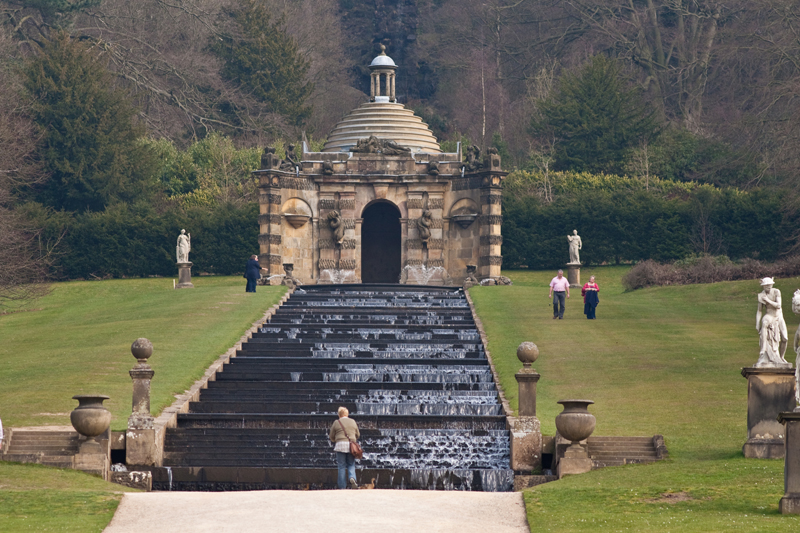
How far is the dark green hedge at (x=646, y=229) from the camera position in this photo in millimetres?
58344

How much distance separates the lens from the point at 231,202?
62938 millimetres

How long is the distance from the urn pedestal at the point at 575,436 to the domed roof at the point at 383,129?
29.4m

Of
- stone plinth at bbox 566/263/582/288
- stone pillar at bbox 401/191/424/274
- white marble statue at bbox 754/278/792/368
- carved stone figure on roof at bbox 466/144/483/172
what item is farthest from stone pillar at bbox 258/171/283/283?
white marble statue at bbox 754/278/792/368

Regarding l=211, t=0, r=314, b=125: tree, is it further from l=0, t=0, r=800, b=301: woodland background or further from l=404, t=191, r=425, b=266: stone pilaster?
l=404, t=191, r=425, b=266: stone pilaster

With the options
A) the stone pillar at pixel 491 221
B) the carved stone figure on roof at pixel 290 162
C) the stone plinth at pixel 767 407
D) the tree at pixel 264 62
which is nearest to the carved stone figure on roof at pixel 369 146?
the carved stone figure on roof at pixel 290 162

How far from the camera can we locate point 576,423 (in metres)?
22.2

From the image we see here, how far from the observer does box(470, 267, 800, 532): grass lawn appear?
17.9m

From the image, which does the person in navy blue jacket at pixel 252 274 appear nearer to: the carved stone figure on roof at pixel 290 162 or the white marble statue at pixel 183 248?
the white marble statue at pixel 183 248

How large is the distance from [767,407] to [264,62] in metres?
57.2

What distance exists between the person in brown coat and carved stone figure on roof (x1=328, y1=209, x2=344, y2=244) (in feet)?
92.3

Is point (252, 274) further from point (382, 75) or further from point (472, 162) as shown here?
point (382, 75)

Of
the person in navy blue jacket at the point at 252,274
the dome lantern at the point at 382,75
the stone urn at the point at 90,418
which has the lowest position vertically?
the stone urn at the point at 90,418

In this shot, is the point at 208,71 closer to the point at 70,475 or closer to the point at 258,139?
the point at 258,139

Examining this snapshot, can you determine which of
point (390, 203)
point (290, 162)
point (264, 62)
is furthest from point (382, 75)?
point (264, 62)
